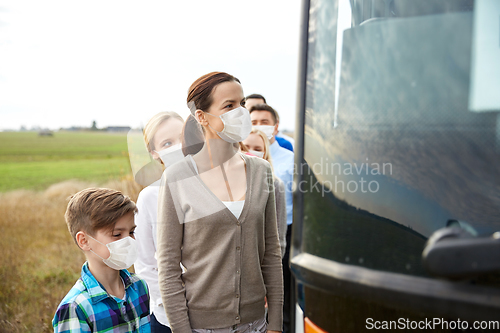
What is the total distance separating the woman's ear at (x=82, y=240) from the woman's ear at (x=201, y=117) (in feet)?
2.60

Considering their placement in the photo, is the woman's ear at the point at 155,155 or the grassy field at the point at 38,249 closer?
the woman's ear at the point at 155,155

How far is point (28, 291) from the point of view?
519 centimetres

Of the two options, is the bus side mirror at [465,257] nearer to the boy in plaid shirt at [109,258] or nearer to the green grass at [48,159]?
the boy in plaid shirt at [109,258]

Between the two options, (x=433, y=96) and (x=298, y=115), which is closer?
(x=433, y=96)

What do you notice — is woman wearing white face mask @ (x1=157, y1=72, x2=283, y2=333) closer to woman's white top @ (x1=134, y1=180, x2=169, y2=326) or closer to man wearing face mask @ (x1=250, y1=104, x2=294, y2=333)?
woman's white top @ (x1=134, y1=180, x2=169, y2=326)

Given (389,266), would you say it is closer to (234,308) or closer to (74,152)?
(234,308)

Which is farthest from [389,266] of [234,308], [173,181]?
[173,181]

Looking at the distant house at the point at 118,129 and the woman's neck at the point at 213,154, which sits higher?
the distant house at the point at 118,129

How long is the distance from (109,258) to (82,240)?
0.17 m

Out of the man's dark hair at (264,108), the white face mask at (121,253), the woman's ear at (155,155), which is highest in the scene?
the man's dark hair at (264,108)

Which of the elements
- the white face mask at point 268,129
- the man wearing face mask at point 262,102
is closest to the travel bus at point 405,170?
the white face mask at point 268,129

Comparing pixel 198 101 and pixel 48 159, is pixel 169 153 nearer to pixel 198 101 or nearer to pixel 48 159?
pixel 198 101

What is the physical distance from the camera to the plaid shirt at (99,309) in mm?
1496

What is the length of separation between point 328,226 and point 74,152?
33330mm
